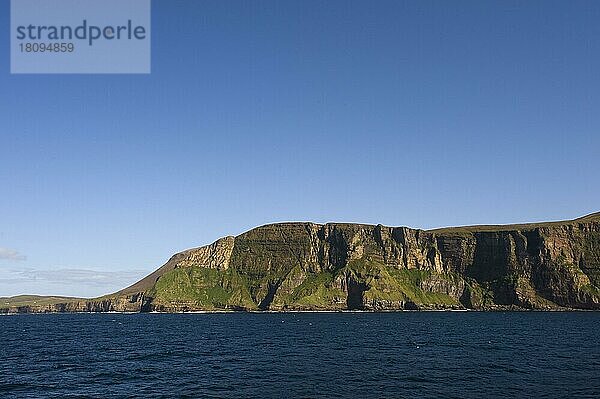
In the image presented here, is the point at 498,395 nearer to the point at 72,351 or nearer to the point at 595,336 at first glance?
the point at 72,351

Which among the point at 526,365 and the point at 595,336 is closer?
the point at 526,365

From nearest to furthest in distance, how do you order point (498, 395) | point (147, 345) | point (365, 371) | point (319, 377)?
point (498, 395) → point (319, 377) → point (365, 371) → point (147, 345)

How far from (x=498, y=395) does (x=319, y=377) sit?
24.6 m

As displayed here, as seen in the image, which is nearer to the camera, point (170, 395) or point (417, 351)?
point (170, 395)

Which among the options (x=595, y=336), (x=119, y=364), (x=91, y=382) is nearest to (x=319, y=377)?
(x=91, y=382)

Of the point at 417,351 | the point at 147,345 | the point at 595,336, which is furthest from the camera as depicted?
the point at 595,336

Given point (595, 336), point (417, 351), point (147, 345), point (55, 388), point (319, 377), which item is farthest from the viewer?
point (595, 336)

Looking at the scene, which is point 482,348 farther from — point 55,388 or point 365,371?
point 55,388

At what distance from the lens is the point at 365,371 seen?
85.3 meters

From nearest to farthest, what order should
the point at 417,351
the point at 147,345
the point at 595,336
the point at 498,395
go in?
the point at 498,395, the point at 417,351, the point at 147,345, the point at 595,336

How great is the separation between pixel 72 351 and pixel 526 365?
8999 centimetres

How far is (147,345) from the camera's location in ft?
438

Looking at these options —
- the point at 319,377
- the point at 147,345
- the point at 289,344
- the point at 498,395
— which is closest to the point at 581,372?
→ the point at 498,395

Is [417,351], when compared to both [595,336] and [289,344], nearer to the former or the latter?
[289,344]
